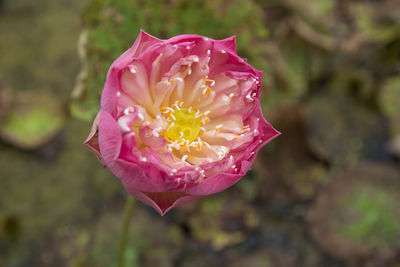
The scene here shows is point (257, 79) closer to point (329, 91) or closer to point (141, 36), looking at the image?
point (141, 36)

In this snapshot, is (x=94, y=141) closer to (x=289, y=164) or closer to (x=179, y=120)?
(x=179, y=120)

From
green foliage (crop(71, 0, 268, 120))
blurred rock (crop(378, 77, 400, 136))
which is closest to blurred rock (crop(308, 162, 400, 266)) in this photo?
blurred rock (crop(378, 77, 400, 136))

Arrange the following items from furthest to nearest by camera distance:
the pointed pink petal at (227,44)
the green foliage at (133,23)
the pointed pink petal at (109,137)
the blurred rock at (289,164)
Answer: the blurred rock at (289,164) < the green foliage at (133,23) < the pointed pink petal at (227,44) < the pointed pink petal at (109,137)

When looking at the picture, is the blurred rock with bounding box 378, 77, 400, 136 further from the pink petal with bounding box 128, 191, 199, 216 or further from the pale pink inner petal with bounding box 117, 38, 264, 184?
the pink petal with bounding box 128, 191, 199, 216

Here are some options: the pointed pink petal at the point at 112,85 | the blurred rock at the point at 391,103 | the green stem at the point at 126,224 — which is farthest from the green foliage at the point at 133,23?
the blurred rock at the point at 391,103

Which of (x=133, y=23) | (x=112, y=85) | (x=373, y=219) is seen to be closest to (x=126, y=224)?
(x=112, y=85)

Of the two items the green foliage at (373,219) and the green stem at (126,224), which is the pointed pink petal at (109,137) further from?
the green foliage at (373,219)

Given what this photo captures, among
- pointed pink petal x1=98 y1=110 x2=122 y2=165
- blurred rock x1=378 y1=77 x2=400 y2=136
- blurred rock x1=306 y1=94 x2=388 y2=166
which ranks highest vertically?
pointed pink petal x1=98 y1=110 x2=122 y2=165
